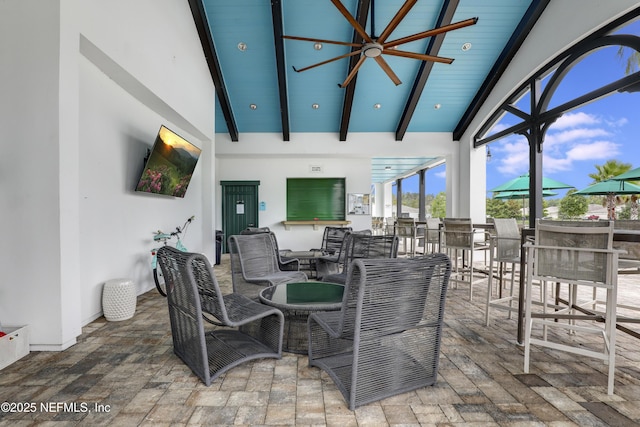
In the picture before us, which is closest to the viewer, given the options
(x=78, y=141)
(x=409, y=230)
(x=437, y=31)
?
(x=78, y=141)

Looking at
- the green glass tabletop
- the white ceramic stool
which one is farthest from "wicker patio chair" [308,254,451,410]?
the white ceramic stool

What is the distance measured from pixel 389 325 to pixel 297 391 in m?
0.77

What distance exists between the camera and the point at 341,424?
1611 mm

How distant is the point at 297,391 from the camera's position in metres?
1.94

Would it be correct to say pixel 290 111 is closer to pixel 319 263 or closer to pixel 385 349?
pixel 319 263

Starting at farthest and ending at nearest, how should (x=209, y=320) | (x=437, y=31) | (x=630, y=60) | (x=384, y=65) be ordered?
(x=630, y=60) → (x=384, y=65) → (x=437, y=31) → (x=209, y=320)

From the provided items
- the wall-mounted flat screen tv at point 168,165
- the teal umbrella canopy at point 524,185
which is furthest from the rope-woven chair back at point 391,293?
the teal umbrella canopy at point 524,185

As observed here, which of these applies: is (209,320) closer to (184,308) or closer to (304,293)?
(184,308)

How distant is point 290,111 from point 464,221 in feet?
15.7

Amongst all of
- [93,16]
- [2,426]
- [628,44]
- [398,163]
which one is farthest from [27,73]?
[398,163]

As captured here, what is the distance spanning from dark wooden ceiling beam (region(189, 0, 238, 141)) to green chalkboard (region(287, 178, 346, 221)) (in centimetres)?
215

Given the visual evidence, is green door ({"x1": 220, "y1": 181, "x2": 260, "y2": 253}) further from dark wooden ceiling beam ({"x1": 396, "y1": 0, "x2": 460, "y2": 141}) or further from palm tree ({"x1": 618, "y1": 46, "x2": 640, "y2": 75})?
palm tree ({"x1": 618, "y1": 46, "x2": 640, "y2": 75})

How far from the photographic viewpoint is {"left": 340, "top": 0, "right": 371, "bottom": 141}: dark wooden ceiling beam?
4922mm

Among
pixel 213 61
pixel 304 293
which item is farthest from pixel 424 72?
pixel 304 293
